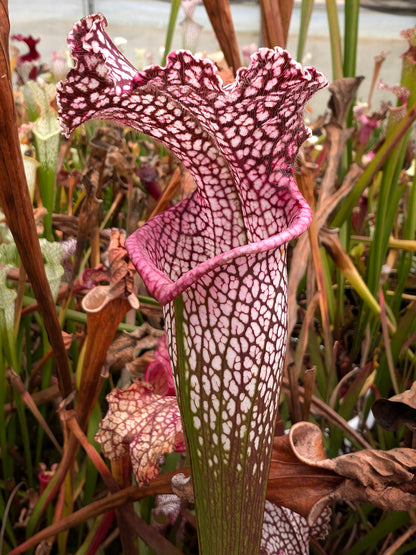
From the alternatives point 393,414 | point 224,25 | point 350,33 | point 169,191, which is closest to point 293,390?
point 393,414

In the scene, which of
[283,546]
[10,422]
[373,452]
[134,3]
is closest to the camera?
[373,452]

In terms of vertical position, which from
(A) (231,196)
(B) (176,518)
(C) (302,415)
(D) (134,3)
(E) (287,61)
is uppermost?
(D) (134,3)

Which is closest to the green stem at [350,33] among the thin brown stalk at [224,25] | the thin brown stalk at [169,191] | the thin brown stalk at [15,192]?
the thin brown stalk at [224,25]

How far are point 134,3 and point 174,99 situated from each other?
24.4ft

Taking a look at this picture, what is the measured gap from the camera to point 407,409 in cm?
46

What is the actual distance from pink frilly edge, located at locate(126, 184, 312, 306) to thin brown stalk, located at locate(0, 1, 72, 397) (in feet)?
0.24

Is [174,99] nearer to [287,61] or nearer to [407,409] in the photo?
[287,61]

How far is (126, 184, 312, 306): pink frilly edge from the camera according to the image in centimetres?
34

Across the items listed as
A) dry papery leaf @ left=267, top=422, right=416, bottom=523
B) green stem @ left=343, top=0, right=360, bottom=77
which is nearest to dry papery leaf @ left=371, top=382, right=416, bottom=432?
dry papery leaf @ left=267, top=422, right=416, bottom=523

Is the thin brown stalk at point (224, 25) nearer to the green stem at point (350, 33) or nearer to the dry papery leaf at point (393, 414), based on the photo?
the green stem at point (350, 33)

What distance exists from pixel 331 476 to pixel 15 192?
34 centimetres

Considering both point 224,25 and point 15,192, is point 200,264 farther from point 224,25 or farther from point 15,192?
point 224,25

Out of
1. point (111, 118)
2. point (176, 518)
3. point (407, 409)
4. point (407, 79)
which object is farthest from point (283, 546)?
point (407, 79)

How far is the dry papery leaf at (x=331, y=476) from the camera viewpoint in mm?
430
